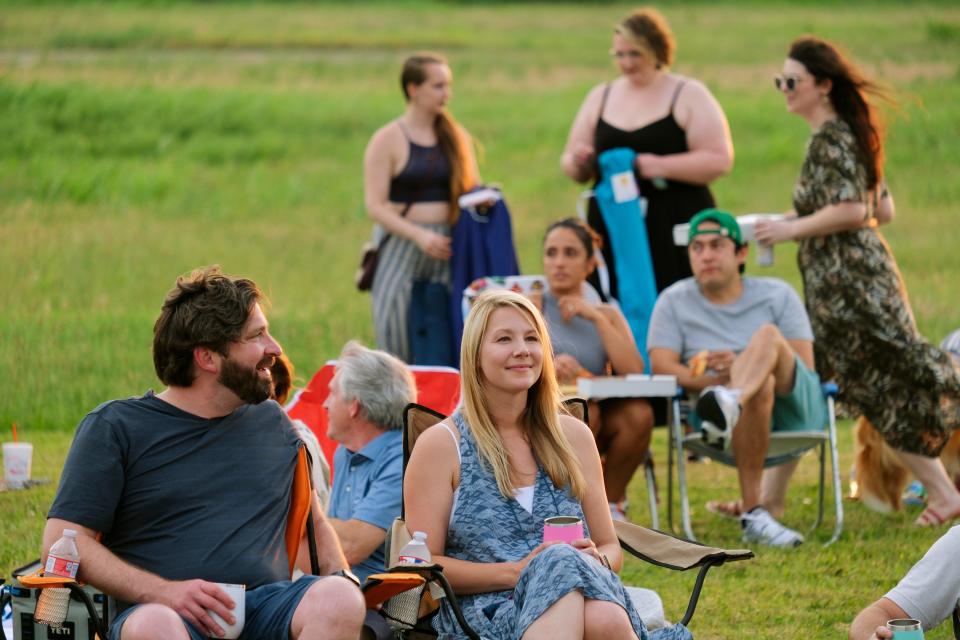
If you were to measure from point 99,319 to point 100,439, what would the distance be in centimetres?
662

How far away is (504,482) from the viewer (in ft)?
13.2

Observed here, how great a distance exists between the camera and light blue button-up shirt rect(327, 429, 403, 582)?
4664 mm

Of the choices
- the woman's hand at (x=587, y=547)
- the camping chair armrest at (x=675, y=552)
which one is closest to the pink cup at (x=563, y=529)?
the woman's hand at (x=587, y=547)

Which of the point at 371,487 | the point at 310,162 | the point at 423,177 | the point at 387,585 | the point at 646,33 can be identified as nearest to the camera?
the point at 387,585

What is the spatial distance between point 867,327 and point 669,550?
255cm

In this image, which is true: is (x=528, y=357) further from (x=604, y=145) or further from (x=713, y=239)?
(x=604, y=145)

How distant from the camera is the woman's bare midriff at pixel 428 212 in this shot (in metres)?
7.40

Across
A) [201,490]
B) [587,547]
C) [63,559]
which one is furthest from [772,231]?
[63,559]

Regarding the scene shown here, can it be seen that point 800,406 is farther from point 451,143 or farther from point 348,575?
point 348,575

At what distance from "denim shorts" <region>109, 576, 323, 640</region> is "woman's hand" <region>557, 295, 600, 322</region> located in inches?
112

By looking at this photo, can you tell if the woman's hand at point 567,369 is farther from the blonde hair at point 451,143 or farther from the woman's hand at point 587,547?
the woman's hand at point 587,547

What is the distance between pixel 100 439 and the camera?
3.73 meters

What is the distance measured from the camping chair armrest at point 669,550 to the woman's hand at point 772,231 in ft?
7.86

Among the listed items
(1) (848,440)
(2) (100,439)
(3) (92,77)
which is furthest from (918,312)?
(3) (92,77)
